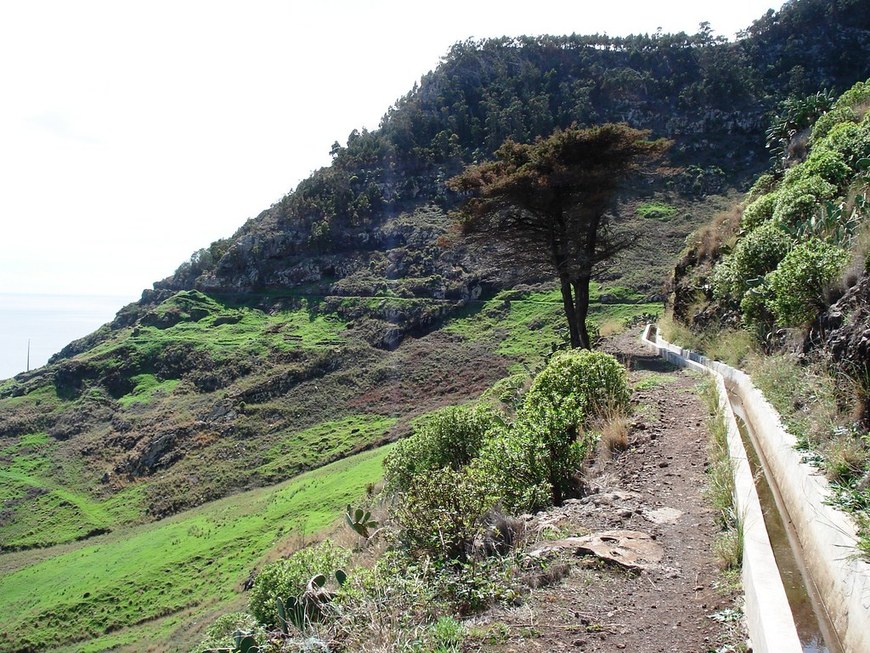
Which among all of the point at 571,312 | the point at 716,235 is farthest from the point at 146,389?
the point at 716,235

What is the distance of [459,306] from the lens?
51688mm

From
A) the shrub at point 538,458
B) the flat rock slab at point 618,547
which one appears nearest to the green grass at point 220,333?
the shrub at point 538,458

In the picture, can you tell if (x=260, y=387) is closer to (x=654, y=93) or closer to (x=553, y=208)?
(x=553, y=208)

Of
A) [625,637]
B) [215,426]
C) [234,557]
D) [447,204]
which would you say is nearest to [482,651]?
[625,637]

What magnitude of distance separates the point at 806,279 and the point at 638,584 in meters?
4.63

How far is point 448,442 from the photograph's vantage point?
953 centimetres

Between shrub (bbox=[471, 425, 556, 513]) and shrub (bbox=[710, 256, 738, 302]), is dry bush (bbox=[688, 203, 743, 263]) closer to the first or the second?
shrub (bbox=[710, 256, 738, 302])

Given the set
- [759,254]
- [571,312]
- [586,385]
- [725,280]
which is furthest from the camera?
[571,312]

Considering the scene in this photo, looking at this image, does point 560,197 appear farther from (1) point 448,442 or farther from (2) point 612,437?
(2) point 612,437

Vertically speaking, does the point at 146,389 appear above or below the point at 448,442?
below

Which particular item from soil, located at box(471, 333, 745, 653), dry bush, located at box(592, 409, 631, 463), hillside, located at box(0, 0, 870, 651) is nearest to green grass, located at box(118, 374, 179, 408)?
hillside, located at box(0, 0, 870, 651)

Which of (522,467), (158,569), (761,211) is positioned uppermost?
(761,211)

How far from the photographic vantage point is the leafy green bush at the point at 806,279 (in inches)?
259

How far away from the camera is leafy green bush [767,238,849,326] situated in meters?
6.59
